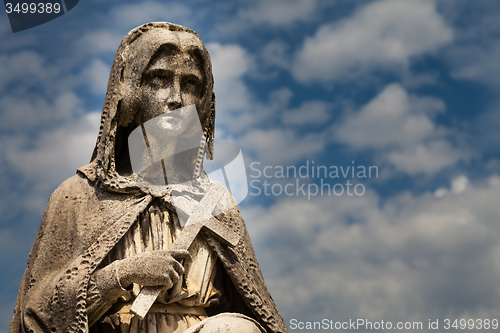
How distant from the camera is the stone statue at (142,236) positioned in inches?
286

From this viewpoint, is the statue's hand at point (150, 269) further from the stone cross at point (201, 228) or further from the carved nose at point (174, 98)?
the carved nose at point (174, 98)

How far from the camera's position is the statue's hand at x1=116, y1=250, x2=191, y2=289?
7.14 meters

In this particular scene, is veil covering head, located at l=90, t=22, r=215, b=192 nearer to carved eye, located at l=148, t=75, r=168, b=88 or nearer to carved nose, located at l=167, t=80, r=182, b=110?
carved eye, located at l=148, t=75, r=168, b=88

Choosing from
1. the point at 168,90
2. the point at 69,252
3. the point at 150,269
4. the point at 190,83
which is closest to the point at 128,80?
the point at 168,90

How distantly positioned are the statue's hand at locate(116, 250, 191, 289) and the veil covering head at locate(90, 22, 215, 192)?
1028 mm

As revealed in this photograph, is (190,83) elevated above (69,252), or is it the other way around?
(190,83)

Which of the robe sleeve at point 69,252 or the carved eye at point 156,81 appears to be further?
the carved eye at point 156,81

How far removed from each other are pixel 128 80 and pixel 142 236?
69.5 inches

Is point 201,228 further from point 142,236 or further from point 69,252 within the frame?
point 69,252

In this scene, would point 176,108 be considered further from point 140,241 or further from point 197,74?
point 140,241

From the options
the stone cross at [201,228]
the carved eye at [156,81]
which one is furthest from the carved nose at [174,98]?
the stone cross at [201,228]

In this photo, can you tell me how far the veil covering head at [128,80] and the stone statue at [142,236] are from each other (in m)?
0.01

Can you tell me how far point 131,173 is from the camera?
8.36 meters

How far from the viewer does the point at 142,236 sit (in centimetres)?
782
